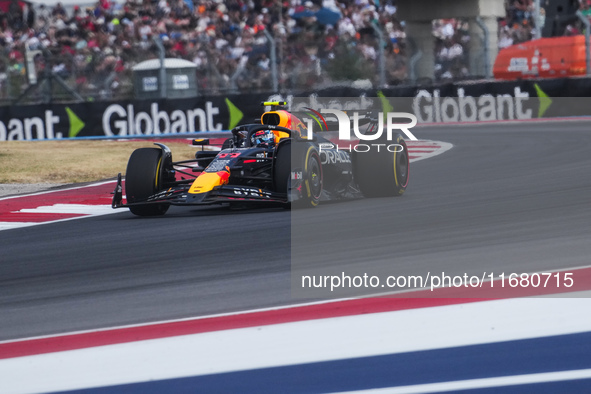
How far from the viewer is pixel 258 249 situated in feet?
21.2

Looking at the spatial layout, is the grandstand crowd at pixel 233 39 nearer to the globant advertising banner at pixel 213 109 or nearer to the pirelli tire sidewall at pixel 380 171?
the globant advertising banner at pixel 213 109

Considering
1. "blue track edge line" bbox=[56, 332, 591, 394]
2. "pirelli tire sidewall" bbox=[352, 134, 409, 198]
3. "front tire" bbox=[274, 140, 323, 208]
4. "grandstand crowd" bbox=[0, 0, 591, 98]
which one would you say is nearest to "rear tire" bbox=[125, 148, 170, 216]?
"front tire" bbox=[274, 140, 323, 208]

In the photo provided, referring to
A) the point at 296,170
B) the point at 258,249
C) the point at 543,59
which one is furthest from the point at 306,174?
the point at 543,59

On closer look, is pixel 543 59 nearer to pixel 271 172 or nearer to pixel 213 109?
pixel 213 109

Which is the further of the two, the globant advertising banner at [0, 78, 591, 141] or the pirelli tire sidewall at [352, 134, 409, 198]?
the globant advertising banner at [0, 78, 591, 141]

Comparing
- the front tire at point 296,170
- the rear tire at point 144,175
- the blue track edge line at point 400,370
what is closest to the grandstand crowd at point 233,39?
the rear tire at point 144,175

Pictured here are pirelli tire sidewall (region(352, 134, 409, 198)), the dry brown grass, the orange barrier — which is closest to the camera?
pirelli tire sidewall (region(352, 134, 409, 198))

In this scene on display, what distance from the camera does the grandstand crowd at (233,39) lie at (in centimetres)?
1978

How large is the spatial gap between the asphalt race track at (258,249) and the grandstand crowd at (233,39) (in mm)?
10542

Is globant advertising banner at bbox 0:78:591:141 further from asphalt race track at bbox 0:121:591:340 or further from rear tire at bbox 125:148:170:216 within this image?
rear tire at bbox 125:148:170:216

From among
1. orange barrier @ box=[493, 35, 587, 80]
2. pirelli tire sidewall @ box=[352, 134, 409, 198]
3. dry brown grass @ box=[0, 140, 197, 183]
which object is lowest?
dry brown grass @ box=[0, 140, 197, 183]

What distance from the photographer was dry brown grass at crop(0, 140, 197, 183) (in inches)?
512

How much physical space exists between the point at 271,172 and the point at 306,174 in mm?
333

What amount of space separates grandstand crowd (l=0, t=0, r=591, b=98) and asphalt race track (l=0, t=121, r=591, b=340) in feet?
34.6
